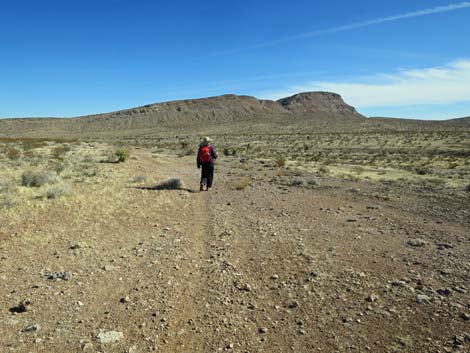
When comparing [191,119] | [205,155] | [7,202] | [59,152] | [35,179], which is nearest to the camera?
[7,202]

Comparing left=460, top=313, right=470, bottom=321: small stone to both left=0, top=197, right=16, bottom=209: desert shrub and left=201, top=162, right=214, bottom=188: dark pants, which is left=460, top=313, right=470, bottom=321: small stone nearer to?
left=201, top=162, right=214, bottom=188: dark pants

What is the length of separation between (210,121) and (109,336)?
133 metres

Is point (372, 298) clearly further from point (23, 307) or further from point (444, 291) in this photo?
point (23, 307)

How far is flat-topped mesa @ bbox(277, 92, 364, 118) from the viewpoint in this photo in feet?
583

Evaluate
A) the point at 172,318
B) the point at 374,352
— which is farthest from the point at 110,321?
the point at 374,352

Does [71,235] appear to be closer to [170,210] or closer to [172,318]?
[170,210]

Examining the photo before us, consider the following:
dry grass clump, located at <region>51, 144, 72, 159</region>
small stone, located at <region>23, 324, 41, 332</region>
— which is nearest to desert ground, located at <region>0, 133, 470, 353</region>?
small stone, located at <region>23, 324, 41, 332</region>

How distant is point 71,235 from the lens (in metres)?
6.83

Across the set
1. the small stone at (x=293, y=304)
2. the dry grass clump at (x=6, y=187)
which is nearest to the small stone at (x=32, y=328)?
the small stone at (x=293, y=304)

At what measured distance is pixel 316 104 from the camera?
7298 inches

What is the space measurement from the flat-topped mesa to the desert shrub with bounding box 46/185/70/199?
6649 inches

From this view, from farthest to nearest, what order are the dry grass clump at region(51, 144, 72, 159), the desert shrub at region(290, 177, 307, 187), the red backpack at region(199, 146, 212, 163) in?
the dry grass clump at region(51, 144, 72, 159)
the desert shrub at region(290, 177, 307, 187)
the red backpack at region(199, 146, 212, 163)

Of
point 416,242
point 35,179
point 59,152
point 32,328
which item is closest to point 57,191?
point 35,179

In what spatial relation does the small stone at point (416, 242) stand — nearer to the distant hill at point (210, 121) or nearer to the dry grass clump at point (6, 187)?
the dry grass clump at point (6, 187)
